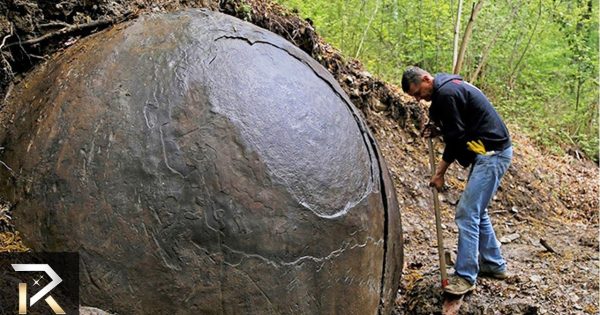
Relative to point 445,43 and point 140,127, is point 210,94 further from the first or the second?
point 445,43

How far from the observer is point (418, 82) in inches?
155

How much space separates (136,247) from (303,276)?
69cm

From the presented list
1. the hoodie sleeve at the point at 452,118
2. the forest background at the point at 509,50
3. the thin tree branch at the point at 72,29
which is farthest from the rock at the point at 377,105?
the thin tree branch at the point at 72,29

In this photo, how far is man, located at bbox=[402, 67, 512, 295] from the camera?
156 inches

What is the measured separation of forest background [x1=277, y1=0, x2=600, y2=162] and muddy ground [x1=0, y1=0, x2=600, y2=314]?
194cm

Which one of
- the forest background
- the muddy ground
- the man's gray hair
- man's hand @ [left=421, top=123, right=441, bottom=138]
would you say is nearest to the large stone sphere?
the muddy ground

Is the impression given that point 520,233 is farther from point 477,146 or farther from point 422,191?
point 477,146

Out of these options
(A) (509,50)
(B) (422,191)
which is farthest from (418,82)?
(A) (509,50)

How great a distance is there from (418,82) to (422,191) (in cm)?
253

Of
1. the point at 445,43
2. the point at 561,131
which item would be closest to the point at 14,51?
the point at 445,43

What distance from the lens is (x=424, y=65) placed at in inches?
404

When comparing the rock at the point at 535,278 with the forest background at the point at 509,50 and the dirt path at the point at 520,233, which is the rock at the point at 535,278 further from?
the forest background at the point at 509,50

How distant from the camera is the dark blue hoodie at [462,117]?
394 cm

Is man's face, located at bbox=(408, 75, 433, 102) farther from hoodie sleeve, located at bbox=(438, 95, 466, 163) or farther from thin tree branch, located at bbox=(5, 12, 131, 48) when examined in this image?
thin tree branch, located at bbox=(5, 12, 131, 48)
